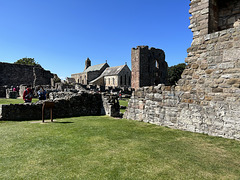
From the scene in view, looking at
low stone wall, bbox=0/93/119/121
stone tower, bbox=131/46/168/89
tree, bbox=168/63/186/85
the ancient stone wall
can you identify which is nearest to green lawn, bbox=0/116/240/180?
low stone wall, bbox=0/93/119/121

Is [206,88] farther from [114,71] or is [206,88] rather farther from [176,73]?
[176,73]

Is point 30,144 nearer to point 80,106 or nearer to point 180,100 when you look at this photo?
point 180,100

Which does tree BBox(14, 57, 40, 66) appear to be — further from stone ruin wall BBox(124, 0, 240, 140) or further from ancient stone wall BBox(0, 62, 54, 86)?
stone ruin wall BBox(124, 0, 240, 140)

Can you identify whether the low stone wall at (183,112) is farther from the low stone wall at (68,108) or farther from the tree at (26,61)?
the tree at (26,61)

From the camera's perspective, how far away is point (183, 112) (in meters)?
6.51

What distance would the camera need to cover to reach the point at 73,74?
74.6 metres

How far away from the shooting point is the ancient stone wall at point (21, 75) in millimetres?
35312

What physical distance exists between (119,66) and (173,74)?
20.4 m

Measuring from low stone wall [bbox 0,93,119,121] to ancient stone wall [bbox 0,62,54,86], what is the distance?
96.8ft

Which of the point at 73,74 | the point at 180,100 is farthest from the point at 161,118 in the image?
the point at 73,74

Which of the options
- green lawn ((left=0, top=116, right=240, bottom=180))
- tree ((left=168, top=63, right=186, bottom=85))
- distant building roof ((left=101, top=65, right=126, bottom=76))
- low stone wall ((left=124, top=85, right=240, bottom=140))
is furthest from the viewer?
tree ((left=168, top=63, right=186, bottom=85))

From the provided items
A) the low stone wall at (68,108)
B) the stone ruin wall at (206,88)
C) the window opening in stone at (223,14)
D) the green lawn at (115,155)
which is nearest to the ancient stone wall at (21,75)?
the low stone wall at (68,108)

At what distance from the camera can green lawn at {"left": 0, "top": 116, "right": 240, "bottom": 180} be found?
3.15 m

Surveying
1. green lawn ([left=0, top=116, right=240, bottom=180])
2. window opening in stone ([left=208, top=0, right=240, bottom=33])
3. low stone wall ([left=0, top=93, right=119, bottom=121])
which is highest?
window opening in stone ([left=208, top=0, right=240, bottom=33])
